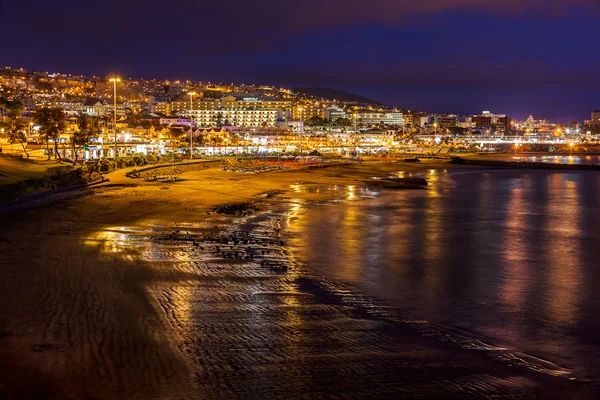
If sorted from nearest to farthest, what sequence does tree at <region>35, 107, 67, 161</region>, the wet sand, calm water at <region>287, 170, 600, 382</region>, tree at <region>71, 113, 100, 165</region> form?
the wet sand
calm water at <region>287, 170, 600, 382</region>
tree at <region>35, 107, 67, 161</region>
tree at <region>71, 113, 100, 165</region>

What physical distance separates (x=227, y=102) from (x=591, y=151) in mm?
86490

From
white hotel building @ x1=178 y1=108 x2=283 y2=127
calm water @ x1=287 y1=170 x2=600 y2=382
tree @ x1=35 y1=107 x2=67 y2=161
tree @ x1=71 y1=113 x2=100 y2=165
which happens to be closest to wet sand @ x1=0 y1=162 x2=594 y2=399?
calm water @ x1=287 y1=170 x2=600 y2=382

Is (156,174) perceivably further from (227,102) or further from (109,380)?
(227,102)

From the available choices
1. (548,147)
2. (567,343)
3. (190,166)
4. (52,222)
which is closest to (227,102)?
(548,147)

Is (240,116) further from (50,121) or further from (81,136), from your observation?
(50,121)

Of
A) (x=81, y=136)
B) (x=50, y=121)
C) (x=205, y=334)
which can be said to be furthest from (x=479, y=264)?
(x=81, y=136)

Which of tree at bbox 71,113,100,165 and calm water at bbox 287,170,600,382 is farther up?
tree at bbox 71,113,100,165

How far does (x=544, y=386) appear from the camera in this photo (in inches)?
222

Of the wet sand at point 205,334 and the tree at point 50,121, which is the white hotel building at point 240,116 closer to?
the tree at point 50,121

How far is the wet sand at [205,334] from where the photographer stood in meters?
5.39

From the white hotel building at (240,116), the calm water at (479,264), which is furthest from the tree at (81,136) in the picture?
the white hotel building at (240,116)

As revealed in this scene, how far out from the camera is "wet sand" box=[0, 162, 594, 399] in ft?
17.7

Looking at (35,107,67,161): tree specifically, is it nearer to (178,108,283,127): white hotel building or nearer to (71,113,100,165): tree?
(71,113,100,165): tree

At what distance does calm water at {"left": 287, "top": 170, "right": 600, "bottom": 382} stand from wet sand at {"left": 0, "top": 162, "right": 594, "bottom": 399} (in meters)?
0.68
